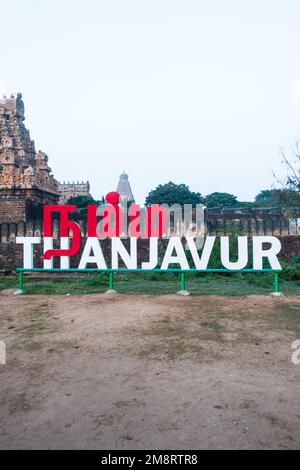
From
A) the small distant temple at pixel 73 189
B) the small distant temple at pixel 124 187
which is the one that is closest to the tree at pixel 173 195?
the small distant temple at pixel 73 189

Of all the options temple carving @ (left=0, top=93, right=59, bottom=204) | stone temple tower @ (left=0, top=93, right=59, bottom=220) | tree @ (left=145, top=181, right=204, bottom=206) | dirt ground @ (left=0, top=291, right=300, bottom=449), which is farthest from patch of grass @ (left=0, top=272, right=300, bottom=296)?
tree @ (left=145, top=181, right=204, bottom=206)

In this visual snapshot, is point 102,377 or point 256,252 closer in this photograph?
point 102,377

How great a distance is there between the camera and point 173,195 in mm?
35812

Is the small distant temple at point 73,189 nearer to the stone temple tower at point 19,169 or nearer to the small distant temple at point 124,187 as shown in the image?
the small distant temple at point 124,187

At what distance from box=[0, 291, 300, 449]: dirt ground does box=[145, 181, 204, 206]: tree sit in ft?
98.1

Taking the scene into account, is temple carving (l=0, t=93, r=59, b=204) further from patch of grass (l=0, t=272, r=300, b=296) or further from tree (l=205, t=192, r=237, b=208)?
tree (l=205, t=192, r=237, b=208)

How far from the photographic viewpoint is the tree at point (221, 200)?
3834 centimetres

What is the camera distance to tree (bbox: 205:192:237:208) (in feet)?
126

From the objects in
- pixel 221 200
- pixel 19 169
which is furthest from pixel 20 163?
pixel 221 200

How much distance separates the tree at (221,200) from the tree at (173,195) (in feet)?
4.59
